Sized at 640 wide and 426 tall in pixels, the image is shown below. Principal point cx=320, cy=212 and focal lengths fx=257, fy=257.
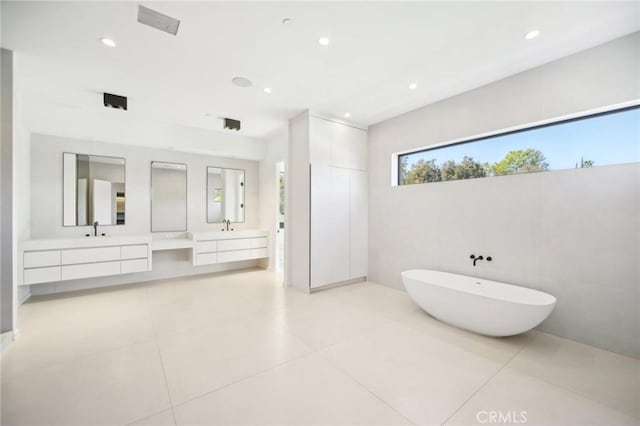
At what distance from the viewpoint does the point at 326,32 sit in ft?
7.57

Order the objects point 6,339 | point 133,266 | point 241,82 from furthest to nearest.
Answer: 1. point 133,266
2. point 241,82
3. point 6,339

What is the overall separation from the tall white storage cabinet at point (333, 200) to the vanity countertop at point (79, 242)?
262 centimetres

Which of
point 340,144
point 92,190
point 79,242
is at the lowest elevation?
point 79,242

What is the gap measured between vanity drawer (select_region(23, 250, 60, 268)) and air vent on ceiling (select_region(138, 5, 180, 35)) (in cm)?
345

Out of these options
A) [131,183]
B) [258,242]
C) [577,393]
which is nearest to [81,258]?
[131,183]

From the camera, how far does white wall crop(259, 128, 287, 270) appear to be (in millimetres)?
5512

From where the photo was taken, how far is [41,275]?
139 inches

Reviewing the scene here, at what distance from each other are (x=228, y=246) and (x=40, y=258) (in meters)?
2.59

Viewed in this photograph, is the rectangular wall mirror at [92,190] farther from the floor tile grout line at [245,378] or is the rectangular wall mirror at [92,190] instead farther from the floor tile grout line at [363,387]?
the floor tile grout line at [363,387]

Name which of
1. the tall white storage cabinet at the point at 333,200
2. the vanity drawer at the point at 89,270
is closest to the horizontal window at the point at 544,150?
the tall white storage cabinet at the point at 333,200

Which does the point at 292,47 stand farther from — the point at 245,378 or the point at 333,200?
the point at 245,378

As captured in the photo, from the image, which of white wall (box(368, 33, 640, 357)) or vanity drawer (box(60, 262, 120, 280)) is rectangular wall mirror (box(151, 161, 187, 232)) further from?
white wall (box(368, 33, 640, 357))

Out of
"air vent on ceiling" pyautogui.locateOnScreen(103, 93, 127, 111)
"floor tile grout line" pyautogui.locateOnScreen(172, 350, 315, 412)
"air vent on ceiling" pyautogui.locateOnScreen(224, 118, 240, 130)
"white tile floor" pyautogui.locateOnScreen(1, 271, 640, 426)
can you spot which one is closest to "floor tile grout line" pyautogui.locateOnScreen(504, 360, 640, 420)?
"white tile floor" pyautogui.locateOnScreen(1, 271, 640, 426)

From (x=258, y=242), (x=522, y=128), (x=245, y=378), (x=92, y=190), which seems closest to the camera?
(x=245, y=378)
